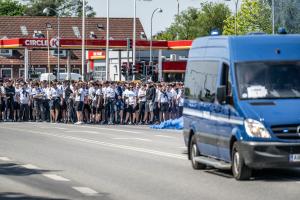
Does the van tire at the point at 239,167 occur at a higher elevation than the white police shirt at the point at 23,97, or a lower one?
lower

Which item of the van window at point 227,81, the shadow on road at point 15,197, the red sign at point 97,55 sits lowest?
the shadow on road at point 15,197

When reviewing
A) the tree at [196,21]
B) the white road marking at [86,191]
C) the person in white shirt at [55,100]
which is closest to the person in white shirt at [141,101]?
the person in white shirt at [55,100]

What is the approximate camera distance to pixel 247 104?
16.6 meters

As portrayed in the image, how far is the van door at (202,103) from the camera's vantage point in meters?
18.1

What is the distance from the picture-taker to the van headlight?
16.1 m

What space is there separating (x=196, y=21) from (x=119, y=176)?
125 m

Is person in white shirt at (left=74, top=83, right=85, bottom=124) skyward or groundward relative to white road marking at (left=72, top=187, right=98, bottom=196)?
skyward

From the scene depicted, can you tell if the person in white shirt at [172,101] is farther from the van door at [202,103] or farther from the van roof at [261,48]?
the van roof at [261,48]

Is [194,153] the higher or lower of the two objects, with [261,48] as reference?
lower

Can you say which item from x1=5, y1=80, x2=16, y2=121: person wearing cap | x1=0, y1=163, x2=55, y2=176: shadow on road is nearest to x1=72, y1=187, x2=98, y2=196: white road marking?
x1=0, y1=163, x2=55, y2=176: shadow on road

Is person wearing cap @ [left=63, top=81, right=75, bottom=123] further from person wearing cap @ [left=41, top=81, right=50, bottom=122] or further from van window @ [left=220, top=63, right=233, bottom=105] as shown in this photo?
van window @ [left=220, top=63, right=233, bottom=105]

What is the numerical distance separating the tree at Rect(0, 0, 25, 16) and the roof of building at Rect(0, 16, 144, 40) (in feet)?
138

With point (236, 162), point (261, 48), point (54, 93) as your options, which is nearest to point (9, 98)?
point (54, 93)

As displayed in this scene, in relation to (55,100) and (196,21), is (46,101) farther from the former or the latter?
(196,21)
